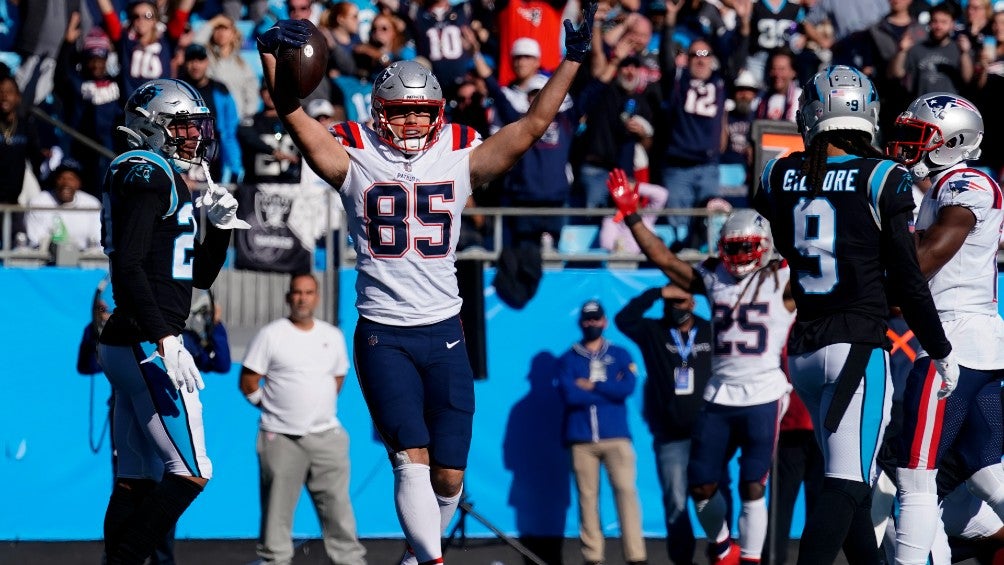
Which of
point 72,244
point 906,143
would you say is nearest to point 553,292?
point 72,244

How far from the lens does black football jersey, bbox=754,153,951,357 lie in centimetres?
596

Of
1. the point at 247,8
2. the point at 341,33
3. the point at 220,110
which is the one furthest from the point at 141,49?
the point at 247,8

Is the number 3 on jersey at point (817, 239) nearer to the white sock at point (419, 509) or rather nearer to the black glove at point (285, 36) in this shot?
the white sock at point (419, 509)

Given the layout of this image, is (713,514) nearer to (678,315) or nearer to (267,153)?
(678,315)

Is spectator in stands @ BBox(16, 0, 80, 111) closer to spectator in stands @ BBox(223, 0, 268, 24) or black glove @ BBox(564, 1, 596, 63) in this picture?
spectator in stands @ BBox(223, 0, 268, 24)

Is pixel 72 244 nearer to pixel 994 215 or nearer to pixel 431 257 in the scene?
pixel 431 257

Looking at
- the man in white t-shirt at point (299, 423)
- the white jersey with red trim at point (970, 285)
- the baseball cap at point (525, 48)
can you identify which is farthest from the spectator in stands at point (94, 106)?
the white jersey with red trim at point (970, 285)

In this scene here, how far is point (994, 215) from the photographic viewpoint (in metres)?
6.61

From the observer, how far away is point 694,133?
12016 mm

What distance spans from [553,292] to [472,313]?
619 mm

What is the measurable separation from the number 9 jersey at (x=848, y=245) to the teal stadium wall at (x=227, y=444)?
4.48 meters

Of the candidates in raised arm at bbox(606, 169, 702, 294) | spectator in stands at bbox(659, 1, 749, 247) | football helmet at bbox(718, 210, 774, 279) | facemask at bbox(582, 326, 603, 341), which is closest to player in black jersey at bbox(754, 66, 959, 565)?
raised arm at bbox(606, 169, 702, 294)

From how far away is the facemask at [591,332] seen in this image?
33.7 feet

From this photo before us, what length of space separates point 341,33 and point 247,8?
1.62 meters
